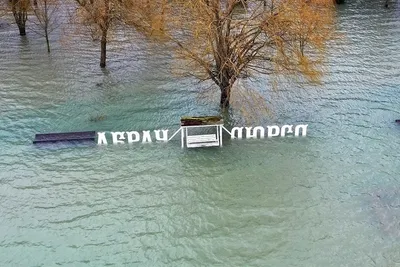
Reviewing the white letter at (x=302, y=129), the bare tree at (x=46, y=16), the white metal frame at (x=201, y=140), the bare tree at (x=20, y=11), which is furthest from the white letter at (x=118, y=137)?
the bare tree at (x=20, y=11)

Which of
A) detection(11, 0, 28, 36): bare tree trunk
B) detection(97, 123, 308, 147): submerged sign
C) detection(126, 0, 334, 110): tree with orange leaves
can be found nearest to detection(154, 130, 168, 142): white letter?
detection(97, 123, 308, 147): submerged sign

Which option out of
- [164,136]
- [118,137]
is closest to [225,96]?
[164,136]

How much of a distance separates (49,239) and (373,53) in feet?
85.0

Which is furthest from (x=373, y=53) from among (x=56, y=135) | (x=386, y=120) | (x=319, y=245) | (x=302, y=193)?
(x=56, y=135)

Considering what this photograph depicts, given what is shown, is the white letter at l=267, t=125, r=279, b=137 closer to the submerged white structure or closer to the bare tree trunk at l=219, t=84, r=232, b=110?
the submerged white structure

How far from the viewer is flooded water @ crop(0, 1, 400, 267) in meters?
16.7

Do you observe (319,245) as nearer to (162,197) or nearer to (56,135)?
(162,197)

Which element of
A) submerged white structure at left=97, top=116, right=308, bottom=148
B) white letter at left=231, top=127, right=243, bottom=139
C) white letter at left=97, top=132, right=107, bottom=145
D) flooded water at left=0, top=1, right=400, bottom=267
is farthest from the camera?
white letter at left=231, top=127, right=243, bottom=139

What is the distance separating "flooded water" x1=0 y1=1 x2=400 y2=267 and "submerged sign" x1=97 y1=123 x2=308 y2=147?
460 millimetres

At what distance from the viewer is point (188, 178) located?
20.3 meters

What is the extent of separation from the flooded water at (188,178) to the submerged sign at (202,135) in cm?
46

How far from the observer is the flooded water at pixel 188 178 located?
16672 millimetres

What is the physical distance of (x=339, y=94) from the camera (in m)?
27.0

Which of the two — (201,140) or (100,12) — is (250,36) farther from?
(100,12)
